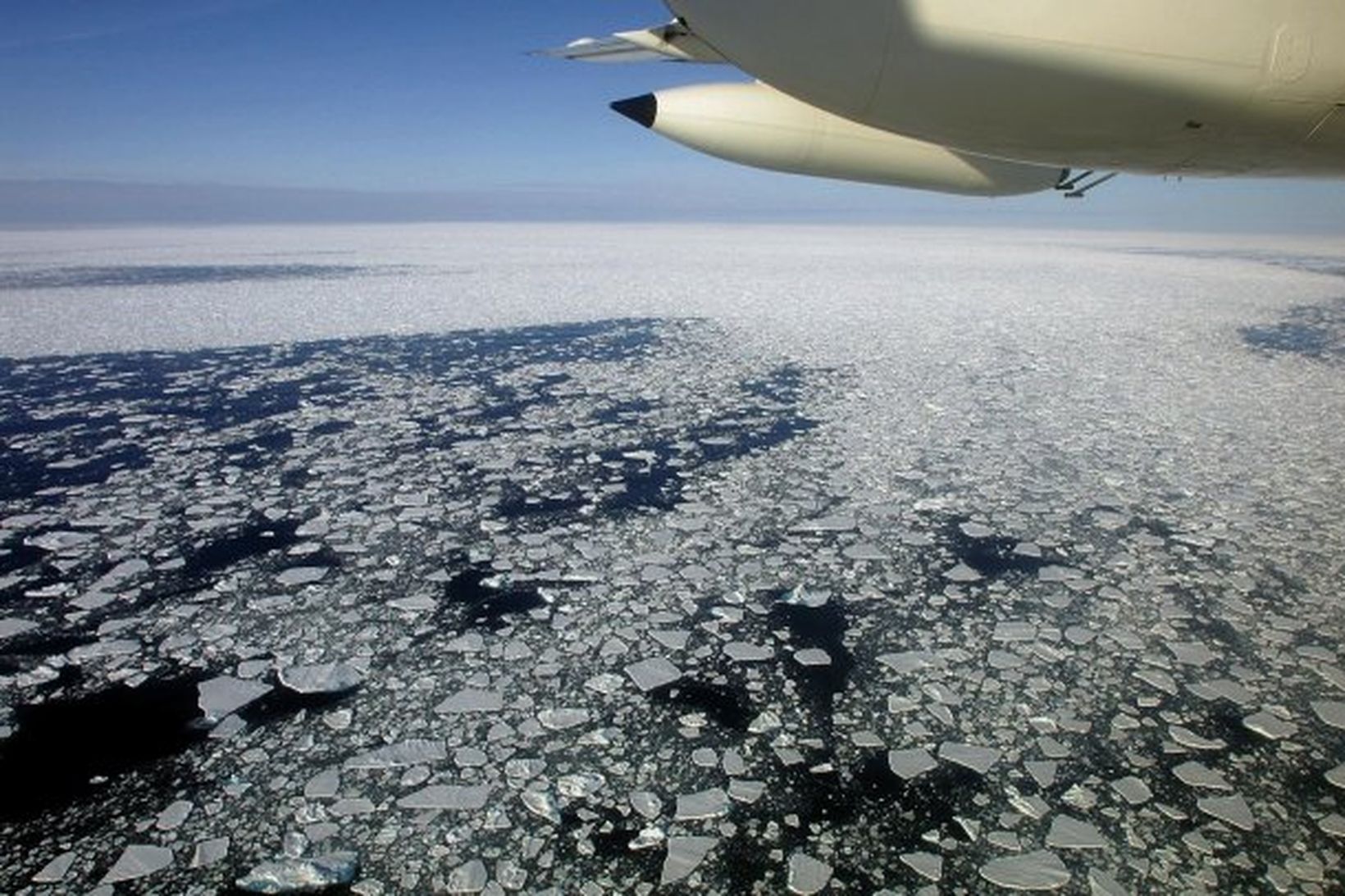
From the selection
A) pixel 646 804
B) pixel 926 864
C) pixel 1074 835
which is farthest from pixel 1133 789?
pixel 646 804

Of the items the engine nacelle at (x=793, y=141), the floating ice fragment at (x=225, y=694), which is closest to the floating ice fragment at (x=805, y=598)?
the floating ice fragment at (x=225, y=694)

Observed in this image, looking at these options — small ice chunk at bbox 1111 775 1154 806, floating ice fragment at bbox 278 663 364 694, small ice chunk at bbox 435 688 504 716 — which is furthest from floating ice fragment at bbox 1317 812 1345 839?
floating ice fragment at bbox 278 663 364 694

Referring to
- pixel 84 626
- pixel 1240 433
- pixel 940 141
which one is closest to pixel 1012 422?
pixel 1240 433

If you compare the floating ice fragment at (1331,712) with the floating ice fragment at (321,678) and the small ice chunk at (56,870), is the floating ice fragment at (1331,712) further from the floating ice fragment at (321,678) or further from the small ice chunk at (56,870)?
the small ice chunk at (56,870)

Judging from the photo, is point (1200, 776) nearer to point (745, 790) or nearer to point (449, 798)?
point (745, 790)

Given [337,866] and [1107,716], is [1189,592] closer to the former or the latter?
[1107,716]

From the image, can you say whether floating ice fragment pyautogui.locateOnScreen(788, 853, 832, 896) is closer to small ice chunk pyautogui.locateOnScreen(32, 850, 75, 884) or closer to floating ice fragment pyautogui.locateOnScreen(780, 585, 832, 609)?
floating ice fragment pyautogui.locateOnScreen(780, 585, 832, 609)

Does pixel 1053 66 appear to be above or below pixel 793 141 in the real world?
below
